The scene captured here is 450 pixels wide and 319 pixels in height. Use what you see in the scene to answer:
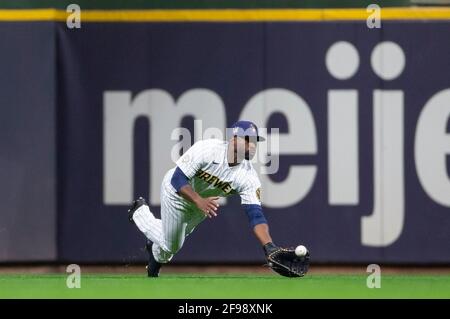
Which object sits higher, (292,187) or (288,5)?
(288,5)

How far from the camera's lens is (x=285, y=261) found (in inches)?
382

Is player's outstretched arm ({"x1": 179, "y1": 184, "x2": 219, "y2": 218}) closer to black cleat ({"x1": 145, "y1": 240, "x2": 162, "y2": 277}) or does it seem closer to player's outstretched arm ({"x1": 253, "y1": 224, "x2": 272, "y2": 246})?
player's outstretched arm ({"x1": 253, "y1": 224, "x2": 272, "y2": 246})

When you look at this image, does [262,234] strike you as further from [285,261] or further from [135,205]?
[135,205]

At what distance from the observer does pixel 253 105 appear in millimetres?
11570

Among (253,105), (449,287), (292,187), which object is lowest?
(449,287)

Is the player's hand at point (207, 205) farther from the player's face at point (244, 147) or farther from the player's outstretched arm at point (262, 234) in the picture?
the player's face at point (244, 147)

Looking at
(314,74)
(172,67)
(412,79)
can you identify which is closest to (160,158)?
(172,67)

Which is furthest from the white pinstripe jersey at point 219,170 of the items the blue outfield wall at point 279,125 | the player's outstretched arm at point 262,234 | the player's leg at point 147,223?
the blue outfield wall at point 279,125

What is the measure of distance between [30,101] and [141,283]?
2375 mm

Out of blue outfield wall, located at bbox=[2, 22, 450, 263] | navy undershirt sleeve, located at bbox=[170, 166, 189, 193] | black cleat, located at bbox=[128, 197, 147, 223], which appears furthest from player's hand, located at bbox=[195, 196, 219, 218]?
blue outfield wall, located at bbox=[2, 22, 450, 263]

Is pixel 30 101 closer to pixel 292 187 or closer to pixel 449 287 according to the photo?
pixel 292 187

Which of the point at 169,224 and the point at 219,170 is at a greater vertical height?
the point at 219,170

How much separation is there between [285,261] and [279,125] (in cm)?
216

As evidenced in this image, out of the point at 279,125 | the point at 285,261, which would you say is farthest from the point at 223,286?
the point at 279,125
